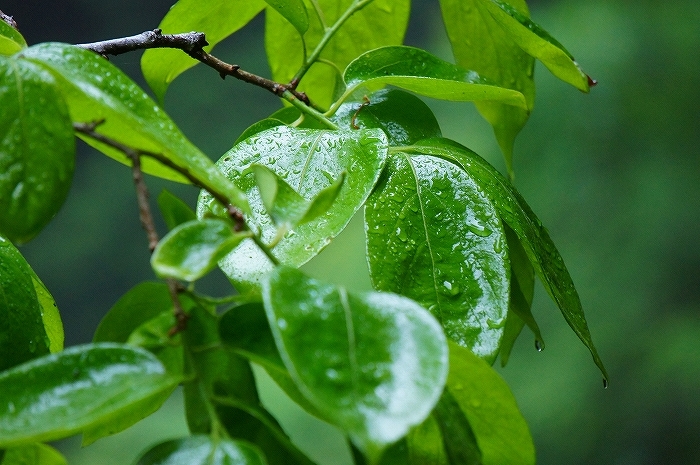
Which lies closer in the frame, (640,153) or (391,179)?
(391,179)

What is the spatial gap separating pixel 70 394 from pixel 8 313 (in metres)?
0.09

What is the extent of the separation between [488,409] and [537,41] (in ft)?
0.66

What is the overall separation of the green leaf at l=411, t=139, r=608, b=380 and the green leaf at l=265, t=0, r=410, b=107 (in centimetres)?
18

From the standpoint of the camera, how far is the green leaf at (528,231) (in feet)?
0.91

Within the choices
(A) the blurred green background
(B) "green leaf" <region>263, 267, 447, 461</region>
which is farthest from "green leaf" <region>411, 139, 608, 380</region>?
(A) the blurred green background

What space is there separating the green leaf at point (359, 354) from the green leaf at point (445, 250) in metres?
0.08

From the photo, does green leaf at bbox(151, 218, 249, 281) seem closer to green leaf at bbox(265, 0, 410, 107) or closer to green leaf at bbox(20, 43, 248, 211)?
green leaf at bbox(20, 43, 248, 211)

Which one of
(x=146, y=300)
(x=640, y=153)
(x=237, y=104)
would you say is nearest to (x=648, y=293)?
(x=640, y=153)

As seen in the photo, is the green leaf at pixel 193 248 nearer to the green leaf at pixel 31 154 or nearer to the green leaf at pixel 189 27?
the green leaf at pixel 31 154

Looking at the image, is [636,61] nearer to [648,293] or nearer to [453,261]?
[648,293]

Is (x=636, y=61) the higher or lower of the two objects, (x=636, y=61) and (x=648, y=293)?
the higher

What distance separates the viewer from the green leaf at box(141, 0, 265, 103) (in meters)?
0.39

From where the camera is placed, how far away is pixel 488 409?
220mm

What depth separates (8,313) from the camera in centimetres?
26
